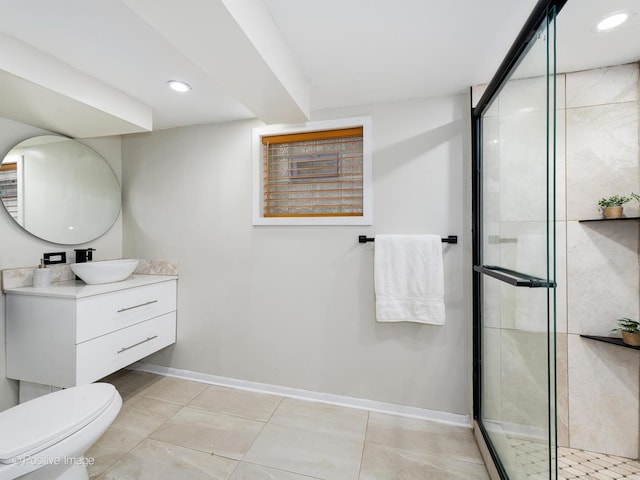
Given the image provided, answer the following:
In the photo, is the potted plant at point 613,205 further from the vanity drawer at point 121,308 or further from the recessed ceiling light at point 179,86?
the vanity drawer at point 121,308

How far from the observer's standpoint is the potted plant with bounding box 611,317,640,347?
1451 mm

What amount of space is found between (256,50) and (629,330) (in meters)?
2.18

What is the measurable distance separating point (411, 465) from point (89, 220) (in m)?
2.80

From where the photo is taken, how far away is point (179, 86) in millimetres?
1823

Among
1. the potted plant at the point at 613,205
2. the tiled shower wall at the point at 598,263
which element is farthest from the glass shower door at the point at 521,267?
the potted plant at the point at 613,205

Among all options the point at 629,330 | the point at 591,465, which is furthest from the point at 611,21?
the point at 591,465

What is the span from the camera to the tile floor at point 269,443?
1528mm

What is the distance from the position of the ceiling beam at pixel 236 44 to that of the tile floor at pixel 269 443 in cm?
195

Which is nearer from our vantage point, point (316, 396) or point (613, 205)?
point (613, 205)

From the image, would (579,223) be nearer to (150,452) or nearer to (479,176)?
(479,176)

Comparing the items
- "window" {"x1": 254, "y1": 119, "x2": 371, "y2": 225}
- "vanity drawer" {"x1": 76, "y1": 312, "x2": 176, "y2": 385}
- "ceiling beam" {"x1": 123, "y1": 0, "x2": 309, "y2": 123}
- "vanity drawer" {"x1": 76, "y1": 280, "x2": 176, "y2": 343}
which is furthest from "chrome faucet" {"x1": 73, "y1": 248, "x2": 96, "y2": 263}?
"ceiling beam" {"x1": 123, "y1": 0, "x2": 309, "y2": 123}

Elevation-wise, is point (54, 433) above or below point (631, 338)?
below

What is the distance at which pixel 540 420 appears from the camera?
1044mm

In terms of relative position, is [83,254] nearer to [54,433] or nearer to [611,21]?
[54,433]
